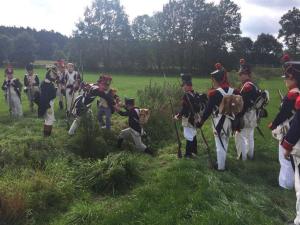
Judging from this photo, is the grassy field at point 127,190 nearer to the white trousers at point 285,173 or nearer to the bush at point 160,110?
the white trousers at point 285,173

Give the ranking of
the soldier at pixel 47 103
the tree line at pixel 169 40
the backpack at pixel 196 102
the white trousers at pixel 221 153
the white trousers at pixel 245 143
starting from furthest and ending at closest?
the tree line at pixel 169 40 → the soldier at pixel 47 103 → the white trousers at pixel 245 143 → the backpack at pixel 196 102 → the white trousers at pixel 221 153

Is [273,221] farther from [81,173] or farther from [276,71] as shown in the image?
[276,71]

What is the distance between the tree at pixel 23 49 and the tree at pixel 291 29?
49049 millimetres

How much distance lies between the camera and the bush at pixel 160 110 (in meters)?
14.3

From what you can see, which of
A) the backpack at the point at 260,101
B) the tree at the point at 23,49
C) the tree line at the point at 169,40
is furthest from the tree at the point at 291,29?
→ the backpack at the point at 260,101

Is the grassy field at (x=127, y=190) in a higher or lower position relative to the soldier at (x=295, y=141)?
lower

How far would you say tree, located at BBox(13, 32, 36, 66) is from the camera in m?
74.2

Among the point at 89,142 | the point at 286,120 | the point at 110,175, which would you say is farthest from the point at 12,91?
the point at 286,120

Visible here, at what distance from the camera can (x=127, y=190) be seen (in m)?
8.52

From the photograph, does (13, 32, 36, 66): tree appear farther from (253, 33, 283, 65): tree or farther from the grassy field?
the grassy field

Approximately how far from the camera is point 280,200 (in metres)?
9.21

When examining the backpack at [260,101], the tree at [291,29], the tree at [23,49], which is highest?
the tree at [291,29]

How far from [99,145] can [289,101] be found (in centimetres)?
509

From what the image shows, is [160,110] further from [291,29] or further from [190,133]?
[291,29]
